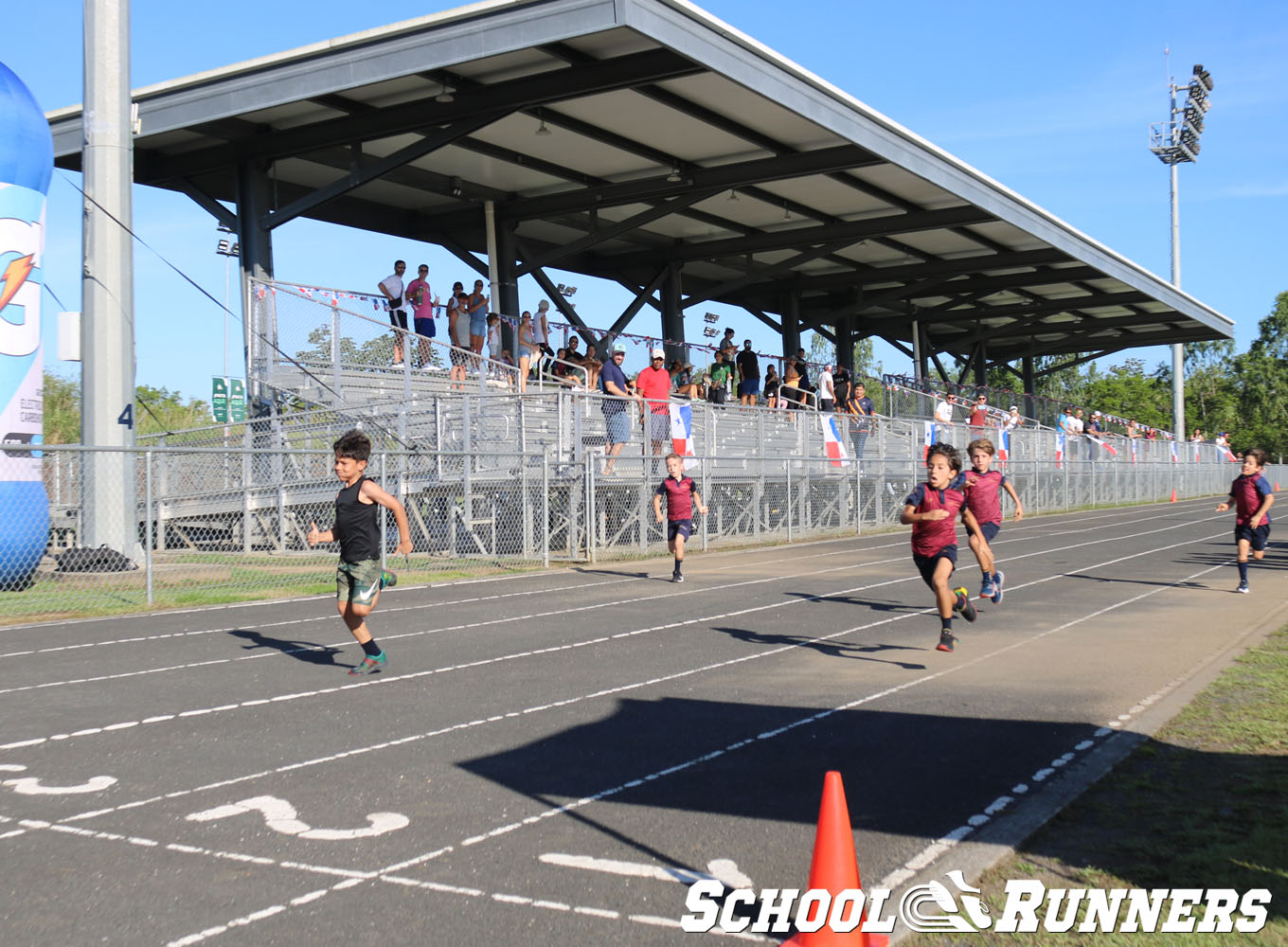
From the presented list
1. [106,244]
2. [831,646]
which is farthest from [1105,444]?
[106,244]

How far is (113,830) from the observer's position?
5.56 m

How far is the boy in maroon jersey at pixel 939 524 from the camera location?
408 inches

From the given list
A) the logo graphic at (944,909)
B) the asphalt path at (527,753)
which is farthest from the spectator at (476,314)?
the logo graphic at (944,909)

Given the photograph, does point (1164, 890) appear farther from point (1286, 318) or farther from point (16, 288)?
point (1286, 318)

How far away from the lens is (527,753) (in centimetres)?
700

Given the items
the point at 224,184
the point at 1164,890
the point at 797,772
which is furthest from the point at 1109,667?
the point at 224,184

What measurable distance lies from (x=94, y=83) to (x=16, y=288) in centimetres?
349

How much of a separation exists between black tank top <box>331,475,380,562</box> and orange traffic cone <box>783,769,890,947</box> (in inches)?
239

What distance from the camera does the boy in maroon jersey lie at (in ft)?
34.0

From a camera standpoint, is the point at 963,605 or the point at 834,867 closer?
the point at 834,867

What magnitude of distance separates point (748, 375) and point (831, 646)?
18.7 metres

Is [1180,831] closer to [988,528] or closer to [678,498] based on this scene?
[988,528]

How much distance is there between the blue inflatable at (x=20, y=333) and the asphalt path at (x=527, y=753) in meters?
2.91

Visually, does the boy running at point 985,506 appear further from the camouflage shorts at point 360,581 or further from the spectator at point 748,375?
the spectator at point 748,375
